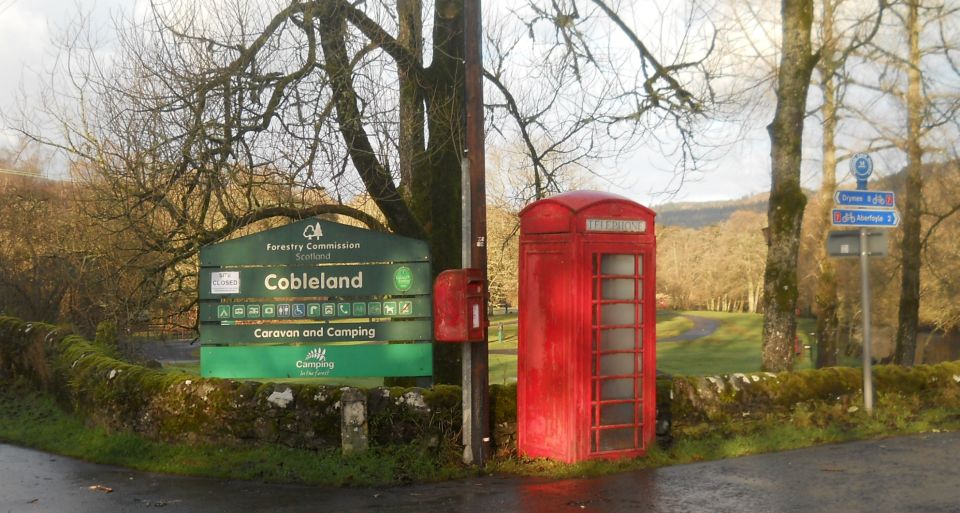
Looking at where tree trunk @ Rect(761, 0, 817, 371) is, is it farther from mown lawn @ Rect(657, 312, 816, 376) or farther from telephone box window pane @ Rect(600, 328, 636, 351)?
mown lawn @ Rect(657, 312, 816, 376)

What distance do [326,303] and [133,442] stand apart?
2.53 metres

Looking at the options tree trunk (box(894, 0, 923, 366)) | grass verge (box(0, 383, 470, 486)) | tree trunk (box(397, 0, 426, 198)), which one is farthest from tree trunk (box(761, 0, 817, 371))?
tree trunk (box(894, 0, 923, 366))

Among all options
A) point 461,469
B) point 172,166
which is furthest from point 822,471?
point 172,166

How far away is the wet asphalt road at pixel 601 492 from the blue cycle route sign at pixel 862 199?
335cm

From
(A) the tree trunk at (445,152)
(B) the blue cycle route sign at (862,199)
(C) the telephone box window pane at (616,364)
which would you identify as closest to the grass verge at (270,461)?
(C) the telephone box window pane at (616,364)

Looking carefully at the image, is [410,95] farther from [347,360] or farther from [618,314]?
[618,314]

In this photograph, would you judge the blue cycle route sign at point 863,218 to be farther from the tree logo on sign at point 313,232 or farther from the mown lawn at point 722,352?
the mown lawn at point 722,352

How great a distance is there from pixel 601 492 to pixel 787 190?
7.08 m

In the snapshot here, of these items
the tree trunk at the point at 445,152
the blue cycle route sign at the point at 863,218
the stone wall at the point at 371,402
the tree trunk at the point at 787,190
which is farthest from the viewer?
the tree trunk at the point at 787,190

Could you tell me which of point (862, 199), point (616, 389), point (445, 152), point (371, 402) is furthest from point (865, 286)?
point (371, 402)

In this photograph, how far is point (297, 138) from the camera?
→ 982cm

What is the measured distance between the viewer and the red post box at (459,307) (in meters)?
8.14

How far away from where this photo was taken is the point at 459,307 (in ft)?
26.7

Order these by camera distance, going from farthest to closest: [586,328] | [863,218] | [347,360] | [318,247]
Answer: [863,218] < [318,247] < [347,360] < [586,328]
